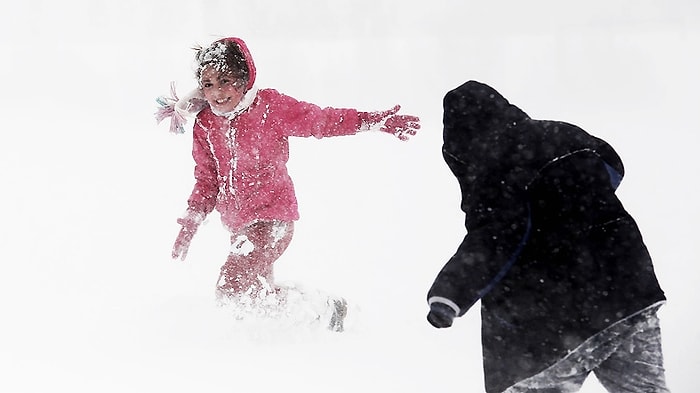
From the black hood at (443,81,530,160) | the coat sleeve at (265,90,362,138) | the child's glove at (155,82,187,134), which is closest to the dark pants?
the black hood at (443,81,530,160)

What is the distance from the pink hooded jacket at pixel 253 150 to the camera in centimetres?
322

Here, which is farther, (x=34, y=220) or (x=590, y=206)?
(x=34, y=220)

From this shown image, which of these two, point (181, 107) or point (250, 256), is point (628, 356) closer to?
point (250, 256)

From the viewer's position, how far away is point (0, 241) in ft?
16.1

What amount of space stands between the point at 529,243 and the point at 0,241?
3.89m

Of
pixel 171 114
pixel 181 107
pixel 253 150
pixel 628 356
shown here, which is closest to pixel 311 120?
pixel 253 150

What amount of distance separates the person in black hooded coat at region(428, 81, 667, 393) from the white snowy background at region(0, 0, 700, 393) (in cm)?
89

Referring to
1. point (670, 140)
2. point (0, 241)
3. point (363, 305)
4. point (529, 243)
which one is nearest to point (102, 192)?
point (0, 241)

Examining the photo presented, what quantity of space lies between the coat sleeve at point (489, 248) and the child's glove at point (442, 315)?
2cm

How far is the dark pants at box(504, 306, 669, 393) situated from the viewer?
1.91m

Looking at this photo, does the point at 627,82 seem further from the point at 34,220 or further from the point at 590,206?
the point at 590,206

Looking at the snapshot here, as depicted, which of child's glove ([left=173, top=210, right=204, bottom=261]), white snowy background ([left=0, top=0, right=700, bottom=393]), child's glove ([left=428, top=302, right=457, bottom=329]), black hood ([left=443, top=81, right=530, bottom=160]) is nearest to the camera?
child's glove ([left=428, top=302, right=457, bottom=329])

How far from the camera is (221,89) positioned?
10.3 feet

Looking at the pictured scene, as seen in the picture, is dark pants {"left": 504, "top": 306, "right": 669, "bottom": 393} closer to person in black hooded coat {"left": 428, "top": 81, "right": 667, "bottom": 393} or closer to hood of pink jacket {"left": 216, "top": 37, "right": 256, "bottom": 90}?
person in black hooded coat {"left": 428, "top": 81, "right": 667, "bottom": 393}
